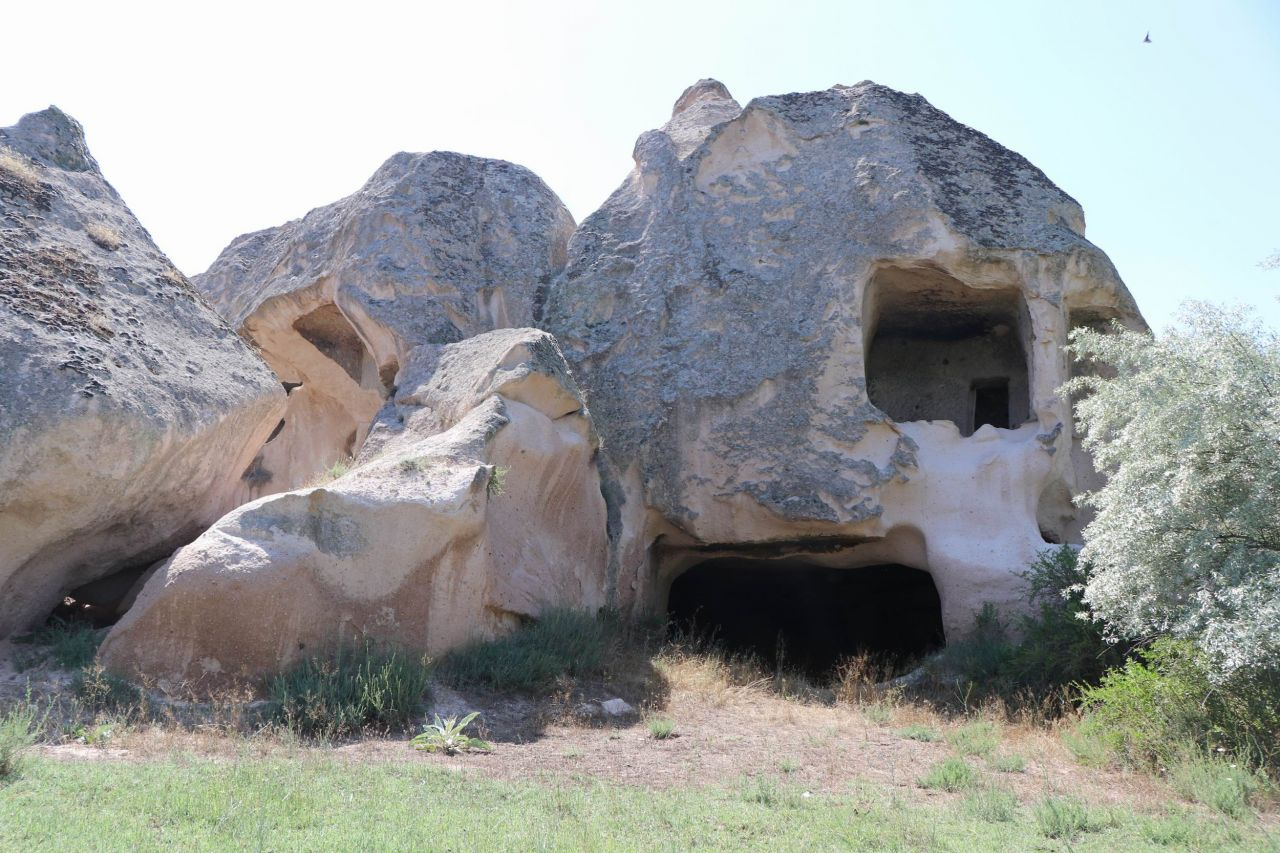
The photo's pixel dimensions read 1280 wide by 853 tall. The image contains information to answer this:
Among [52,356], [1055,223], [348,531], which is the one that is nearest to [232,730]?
[348,531]

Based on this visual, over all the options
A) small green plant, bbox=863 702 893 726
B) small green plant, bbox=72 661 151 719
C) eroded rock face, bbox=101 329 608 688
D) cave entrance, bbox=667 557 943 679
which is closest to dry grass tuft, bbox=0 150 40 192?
eroded rock face, bbox=101 329 608 688

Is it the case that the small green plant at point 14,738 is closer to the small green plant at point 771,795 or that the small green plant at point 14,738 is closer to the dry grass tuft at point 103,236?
the small green plant at point 771,795

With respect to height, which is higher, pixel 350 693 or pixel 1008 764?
pixel 350 693

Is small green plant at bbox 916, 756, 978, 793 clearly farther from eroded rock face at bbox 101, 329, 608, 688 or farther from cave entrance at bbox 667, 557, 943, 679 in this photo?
cave entrance at bbox 667, 557, 943, 679

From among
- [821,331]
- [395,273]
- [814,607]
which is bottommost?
[814,607]

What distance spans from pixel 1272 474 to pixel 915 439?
465cm

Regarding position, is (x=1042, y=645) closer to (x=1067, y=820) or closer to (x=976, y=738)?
(x=976, y=738)

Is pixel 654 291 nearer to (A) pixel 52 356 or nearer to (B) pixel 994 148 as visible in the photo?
(B) pixel 994 148

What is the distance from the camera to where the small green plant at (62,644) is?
22.9 feet

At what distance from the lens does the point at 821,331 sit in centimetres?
1054

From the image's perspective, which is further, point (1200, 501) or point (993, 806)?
point (1200, 501)

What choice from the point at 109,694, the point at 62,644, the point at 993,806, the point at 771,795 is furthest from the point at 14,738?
the point at 993,806

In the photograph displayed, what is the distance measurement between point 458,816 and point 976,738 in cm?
365

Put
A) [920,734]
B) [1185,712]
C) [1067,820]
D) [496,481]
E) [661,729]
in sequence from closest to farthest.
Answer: [1067,820] < [1185,712] < [661,729] < [920,734] < [496,481]
